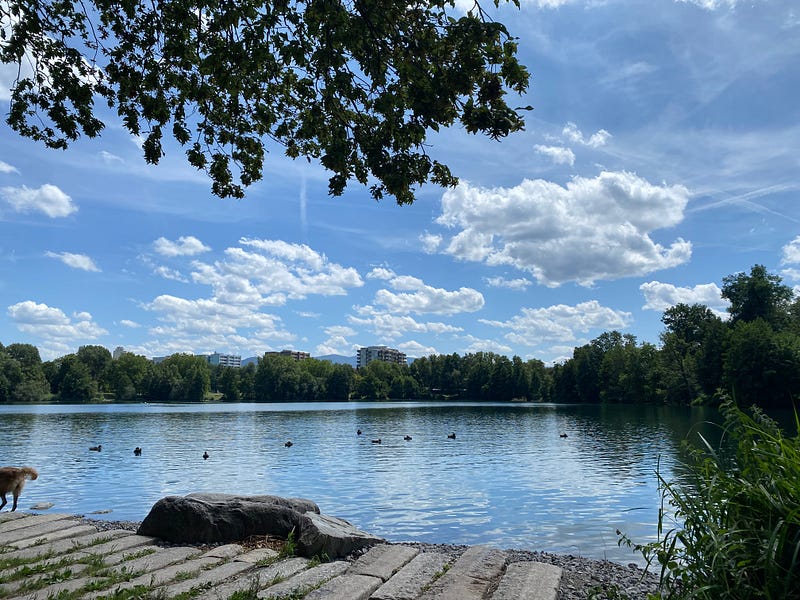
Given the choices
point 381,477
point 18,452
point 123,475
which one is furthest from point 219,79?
point 18,452

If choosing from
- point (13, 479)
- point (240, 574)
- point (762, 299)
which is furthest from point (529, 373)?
point (240, 574)

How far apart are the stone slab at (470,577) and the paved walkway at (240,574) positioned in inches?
0.4

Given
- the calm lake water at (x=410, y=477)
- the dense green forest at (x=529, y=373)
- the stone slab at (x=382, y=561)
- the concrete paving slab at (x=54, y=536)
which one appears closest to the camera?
the stone slab at (x=382, y=561)

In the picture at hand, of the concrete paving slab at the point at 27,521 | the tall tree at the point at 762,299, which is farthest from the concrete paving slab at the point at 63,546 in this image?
the tall tree at the point at 762,299

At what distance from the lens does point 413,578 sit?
256 inches

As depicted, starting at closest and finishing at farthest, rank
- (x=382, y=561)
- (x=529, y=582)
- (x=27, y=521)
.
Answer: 1. (x=529, y=582)
2. (x=382, y=561)
3. (x=27, y=521)

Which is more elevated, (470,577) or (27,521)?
(470,577)

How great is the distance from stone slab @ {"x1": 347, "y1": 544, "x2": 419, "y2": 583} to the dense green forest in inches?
1985

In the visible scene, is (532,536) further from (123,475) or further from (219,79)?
(123,475)

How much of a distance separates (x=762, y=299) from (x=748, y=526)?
307ft

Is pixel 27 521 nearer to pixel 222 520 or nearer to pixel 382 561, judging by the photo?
pixel 222 520

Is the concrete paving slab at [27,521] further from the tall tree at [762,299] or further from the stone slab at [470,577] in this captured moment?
the tall tree at [762,299]

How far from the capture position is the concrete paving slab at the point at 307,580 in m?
6.05

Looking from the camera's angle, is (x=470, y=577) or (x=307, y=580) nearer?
(x=470, y=577)
